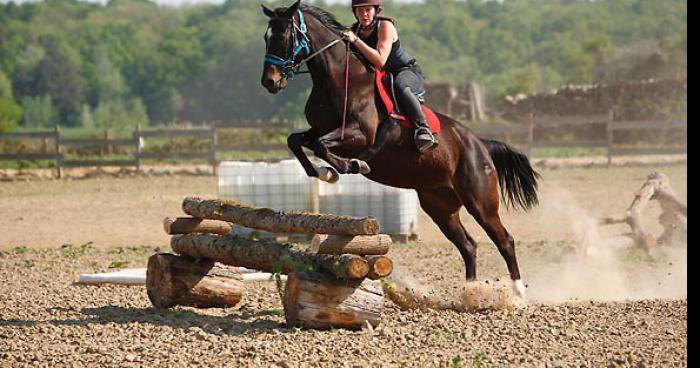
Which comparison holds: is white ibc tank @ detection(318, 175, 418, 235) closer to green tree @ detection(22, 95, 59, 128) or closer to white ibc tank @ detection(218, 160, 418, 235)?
white ibc tank @ detection(218, 160, 418, 235)

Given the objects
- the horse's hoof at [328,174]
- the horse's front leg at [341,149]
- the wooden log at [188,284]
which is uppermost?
the horse's front leg at [341,149]

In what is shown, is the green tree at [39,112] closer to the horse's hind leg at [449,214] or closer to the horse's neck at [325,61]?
the horse's hind leg at [449,214]

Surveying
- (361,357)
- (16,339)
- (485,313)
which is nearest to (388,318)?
(485,313)

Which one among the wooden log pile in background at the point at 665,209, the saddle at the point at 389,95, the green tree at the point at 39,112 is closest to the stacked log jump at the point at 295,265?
the saddle at the point at 389,95

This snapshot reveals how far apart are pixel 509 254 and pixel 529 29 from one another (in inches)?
4519

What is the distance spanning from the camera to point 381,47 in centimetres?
902

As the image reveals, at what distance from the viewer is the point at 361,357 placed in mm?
6836

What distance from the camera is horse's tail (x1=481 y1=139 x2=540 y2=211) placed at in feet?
34.6

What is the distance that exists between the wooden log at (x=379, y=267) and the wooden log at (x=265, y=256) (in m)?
0.06

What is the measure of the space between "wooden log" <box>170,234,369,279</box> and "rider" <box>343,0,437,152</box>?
176cm

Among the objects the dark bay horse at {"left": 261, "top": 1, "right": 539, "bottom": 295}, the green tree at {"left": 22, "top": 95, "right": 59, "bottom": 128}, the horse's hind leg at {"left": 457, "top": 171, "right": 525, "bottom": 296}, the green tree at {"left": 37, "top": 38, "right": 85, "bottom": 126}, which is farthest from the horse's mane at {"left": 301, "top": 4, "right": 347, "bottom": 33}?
the green tree at {"left": 37, "top": 38, "right": 85, "bottom": 126}

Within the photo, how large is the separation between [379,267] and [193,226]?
215cm

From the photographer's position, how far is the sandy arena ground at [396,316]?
688 centimetres

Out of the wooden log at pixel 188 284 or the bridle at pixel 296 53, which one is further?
the wooden log at pixel 188 284
